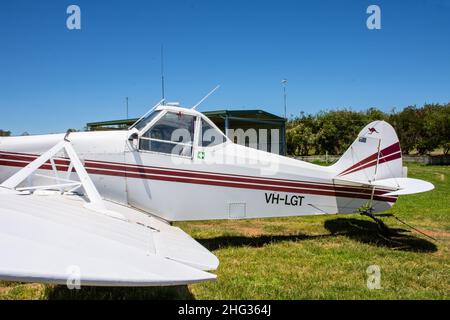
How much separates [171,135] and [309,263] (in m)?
3.19

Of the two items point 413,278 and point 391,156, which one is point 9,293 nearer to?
point 413,278

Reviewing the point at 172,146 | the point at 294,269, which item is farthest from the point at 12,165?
the point at 294,269

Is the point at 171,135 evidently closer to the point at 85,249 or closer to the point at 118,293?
the point at 118,293

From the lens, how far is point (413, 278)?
5.11 m

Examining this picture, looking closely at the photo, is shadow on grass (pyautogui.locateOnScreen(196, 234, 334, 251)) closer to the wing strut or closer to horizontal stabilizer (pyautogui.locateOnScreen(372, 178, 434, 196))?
horizontal stabilizer (pyautogui.locateOnScreen(372, 178, 434, 196))

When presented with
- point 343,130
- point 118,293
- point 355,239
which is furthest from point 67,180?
point 343,130

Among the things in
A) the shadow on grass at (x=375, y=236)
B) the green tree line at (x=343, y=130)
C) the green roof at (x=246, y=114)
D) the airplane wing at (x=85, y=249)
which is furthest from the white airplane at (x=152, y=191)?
the green tree line at (x=343, y=130)

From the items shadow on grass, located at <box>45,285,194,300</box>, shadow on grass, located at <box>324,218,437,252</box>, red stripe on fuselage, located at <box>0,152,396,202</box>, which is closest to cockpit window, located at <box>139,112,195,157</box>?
red stripe on fuselage, located at <box>0,152,396,202</box>

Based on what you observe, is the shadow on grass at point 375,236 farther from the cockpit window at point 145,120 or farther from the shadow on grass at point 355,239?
the cockpit window at point 145,120

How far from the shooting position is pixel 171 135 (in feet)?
20.1

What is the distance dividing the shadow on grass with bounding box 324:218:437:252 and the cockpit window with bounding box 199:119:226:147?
3.68 m

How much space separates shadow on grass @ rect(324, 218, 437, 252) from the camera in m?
6.89

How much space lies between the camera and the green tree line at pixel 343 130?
5238 centimetres

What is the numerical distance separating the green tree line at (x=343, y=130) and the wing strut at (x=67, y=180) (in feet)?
165
